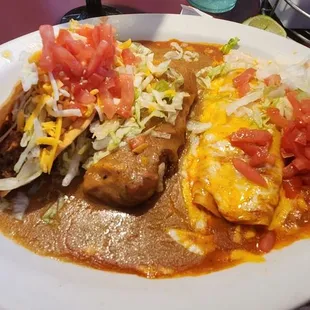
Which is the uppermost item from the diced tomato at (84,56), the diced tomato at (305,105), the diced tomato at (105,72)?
the diced tomato at (84,56)

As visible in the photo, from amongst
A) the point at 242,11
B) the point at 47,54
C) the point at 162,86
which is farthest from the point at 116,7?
the point at 47,54

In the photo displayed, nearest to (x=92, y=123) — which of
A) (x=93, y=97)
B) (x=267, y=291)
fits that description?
(x=93, y=97)

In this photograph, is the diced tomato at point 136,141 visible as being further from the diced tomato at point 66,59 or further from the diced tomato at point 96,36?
the diced tomato at point 96,36

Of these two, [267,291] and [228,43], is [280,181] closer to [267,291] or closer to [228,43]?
[267,291]

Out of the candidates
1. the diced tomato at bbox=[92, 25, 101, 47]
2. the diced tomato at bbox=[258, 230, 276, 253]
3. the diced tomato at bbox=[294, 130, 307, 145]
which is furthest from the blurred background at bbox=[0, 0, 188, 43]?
the diced tomato at bbox=[258, 230, 276, 253]

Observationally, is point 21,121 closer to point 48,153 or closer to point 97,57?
point 48,153

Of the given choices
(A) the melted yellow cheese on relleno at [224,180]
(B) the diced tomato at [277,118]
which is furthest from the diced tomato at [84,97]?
(B) the diced tomato at [277,118]

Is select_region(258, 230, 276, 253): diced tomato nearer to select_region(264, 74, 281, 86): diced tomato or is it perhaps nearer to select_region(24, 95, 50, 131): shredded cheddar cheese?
select_region(264, 74, 281, 86): diced tomato
